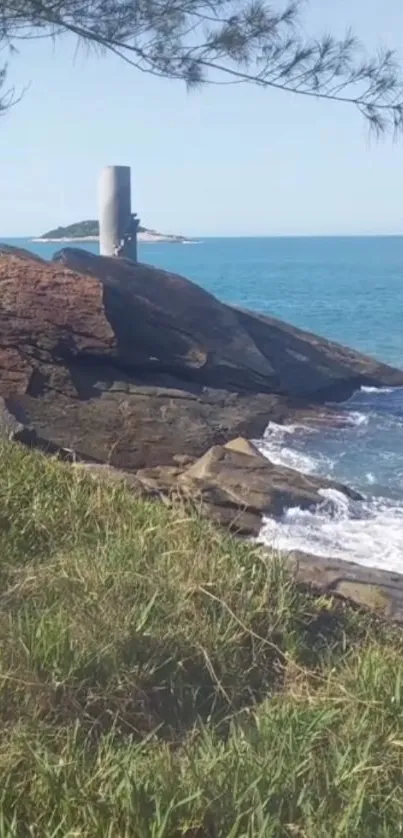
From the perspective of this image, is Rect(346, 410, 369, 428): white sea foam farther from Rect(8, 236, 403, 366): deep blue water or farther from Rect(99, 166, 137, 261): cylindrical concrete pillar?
Rect(8, 236, 403, 366): deep blue water

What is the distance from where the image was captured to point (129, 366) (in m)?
15.1

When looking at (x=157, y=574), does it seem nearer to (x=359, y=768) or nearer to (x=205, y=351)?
(x=359, y=768)

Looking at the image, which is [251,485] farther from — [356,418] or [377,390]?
[377,390]

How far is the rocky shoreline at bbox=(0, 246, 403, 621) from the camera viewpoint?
36.9 feet

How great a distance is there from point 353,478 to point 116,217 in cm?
738

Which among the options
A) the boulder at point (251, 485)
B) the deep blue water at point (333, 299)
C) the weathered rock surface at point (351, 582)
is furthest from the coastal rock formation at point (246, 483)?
the deep blue water at point (333, 299)

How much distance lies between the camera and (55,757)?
312 centimetres

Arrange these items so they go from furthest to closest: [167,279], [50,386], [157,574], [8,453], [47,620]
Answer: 1. [167,279]
2. [50,386]
3. [8,453]
4. [157,574]
5. [47,620]

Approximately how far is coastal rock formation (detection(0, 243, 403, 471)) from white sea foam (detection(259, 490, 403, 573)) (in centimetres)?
225

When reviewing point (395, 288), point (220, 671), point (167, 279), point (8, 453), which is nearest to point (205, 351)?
point (167, 279)

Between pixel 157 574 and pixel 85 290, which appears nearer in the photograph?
pixel 157 574

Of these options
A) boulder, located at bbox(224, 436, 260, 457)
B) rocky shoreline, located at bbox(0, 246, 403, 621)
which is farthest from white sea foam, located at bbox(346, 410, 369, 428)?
boulder, located at bbox(224, 436, 260, 457)

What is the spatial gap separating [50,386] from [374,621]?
30.8 feet

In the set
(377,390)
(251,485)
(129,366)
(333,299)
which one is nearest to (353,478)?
(129,366)
